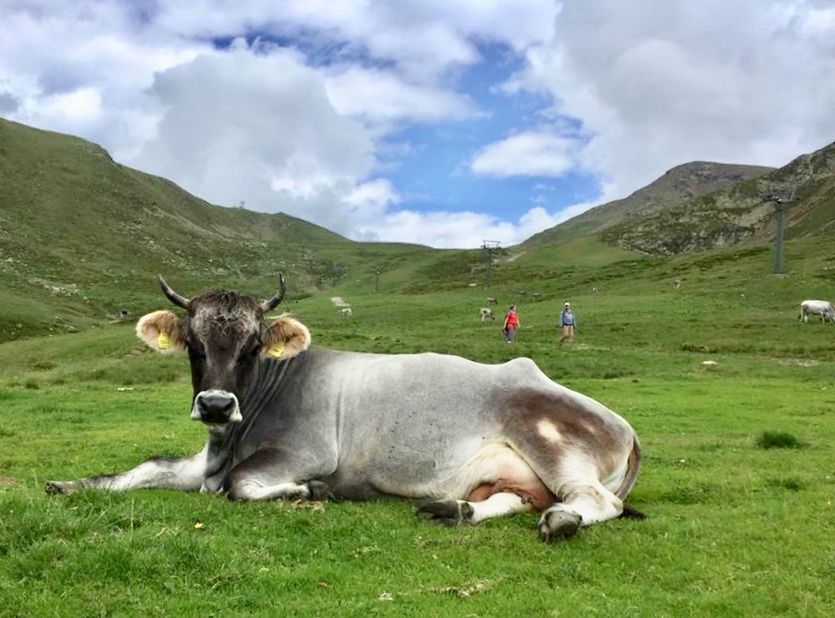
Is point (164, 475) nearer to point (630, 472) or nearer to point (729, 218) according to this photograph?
point (630, 472)

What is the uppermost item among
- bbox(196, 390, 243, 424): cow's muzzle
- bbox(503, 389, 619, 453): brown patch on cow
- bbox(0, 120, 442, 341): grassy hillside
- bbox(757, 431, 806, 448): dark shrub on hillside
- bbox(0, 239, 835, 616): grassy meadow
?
bbox(0, 120, 442, 341): grassy hillside

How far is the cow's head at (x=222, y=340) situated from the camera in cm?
893

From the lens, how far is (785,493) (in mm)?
10797

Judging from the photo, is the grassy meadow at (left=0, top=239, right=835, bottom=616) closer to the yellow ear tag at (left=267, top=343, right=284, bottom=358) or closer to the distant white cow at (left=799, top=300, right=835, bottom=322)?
the yellow ear tag at (left=267, top=343, right=284, bottom=358)

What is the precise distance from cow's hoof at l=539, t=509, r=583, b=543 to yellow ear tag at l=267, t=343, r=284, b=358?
167 inches

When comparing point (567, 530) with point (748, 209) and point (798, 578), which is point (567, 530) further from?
point (748, 209)

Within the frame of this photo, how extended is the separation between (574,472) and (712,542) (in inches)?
64.4

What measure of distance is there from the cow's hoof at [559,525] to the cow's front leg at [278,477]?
3.04 m

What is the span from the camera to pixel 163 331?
10211mm

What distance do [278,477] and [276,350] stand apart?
1.69 metres

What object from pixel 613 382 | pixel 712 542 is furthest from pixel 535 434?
pixel 613 382

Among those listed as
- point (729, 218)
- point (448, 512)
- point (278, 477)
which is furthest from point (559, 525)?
point (729, 218)

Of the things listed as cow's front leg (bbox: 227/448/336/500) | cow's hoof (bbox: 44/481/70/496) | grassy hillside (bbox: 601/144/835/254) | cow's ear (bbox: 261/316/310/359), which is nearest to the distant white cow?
cow's ear (bbox: 261/316/310/359)

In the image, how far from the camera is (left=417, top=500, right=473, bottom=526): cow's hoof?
853 cm
